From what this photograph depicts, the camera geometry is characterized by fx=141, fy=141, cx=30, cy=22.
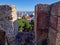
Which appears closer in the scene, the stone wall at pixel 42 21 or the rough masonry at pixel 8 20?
the stone wall at pixel 42 21

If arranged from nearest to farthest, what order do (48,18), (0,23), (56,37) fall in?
(56,37), (48,18), (0,23)

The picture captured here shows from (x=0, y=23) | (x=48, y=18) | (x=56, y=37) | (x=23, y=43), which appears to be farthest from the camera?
(x=23, y=43)

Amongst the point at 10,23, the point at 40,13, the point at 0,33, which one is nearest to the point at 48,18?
the point at 40,13

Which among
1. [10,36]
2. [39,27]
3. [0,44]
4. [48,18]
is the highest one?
[48,18]

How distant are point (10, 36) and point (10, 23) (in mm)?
671

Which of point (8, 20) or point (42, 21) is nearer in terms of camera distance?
point (42, 21)

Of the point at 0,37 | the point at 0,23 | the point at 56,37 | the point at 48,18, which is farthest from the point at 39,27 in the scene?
the point at 0,37

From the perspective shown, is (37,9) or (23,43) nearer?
(37,9)

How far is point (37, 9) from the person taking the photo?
659 cm

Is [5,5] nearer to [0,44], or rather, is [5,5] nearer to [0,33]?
[0,33]

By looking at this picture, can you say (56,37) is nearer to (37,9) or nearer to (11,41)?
(37,9)

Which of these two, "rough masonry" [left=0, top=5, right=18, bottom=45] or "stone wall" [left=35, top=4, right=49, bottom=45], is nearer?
"stone wall" [left=35, top=4, right=49, bottom=45]

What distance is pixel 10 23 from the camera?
7043mm

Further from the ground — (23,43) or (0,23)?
(0,23)
